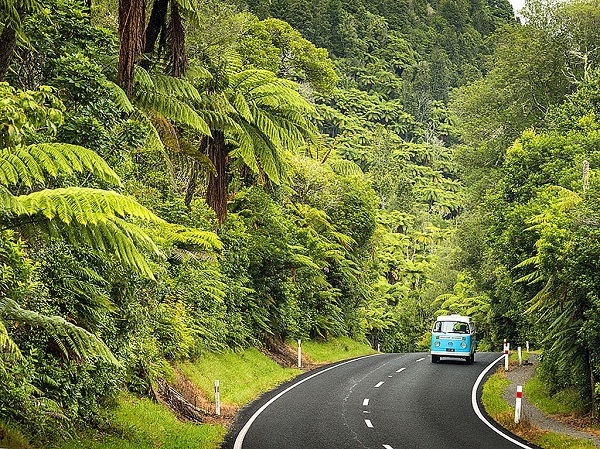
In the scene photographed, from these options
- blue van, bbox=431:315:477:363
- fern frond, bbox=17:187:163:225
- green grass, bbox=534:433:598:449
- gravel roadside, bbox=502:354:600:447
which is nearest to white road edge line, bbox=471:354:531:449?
green grass, bbox=534:433:598:449

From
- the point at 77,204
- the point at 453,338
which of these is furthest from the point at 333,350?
the point at 77,204

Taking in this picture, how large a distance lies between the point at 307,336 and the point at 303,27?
83782mm

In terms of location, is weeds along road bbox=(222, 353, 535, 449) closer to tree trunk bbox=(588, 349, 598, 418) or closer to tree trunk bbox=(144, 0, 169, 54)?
tree trunk bbox=(588, 349, 598, 418)

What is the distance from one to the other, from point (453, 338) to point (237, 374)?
1210 centimetres

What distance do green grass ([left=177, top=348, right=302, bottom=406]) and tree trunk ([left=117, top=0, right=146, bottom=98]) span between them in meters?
10.1

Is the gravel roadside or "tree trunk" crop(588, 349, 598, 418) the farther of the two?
"tree trunk" crop(588, 349, 598, 418)

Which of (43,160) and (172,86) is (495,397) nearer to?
(172,86)

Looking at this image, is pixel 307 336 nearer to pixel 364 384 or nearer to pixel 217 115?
pixel 364 384

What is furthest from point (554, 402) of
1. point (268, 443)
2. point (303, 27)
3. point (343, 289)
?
point (303, 27)

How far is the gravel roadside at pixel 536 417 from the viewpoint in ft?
52.2

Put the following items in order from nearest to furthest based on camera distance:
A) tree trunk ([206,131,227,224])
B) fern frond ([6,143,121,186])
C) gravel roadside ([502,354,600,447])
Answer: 1. fern frond ([6,143,121,186])
2. gravel roadside ([502,354,600,447])
3. tree trunk ([206,131,227,224])

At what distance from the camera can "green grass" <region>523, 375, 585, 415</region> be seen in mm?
19111

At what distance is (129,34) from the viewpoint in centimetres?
1023

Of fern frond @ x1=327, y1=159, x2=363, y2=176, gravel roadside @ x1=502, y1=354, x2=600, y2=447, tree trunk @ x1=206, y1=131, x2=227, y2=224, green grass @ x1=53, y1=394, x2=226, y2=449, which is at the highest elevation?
fern frond @ x1=327, y1=159, x2=363, y2=176
